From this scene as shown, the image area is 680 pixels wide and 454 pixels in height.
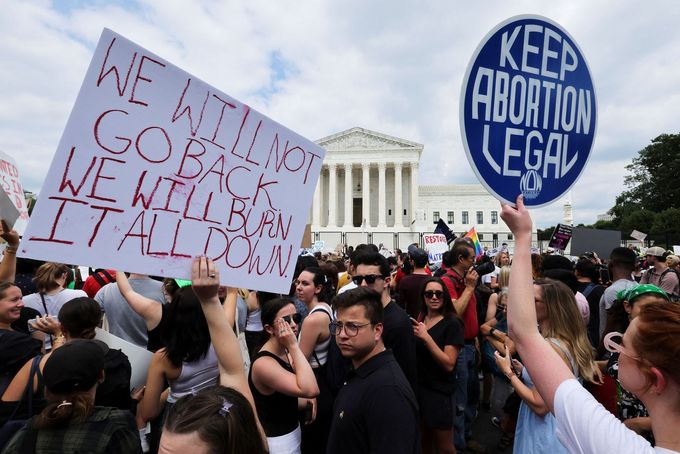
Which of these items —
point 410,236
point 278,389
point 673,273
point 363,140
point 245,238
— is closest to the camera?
point 245,238

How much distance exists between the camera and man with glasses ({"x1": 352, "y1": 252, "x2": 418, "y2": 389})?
9.58 feet

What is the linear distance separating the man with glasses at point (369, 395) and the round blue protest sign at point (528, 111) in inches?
37.1

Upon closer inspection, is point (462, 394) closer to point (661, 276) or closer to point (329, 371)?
point (329, 371)

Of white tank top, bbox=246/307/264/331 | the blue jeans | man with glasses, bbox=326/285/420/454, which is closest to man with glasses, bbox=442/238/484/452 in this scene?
the blue jeans

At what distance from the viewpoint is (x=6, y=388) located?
2.29 m

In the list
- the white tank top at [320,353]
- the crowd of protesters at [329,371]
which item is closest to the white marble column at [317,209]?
the crowd of protesters at [329,371]

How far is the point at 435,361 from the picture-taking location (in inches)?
132

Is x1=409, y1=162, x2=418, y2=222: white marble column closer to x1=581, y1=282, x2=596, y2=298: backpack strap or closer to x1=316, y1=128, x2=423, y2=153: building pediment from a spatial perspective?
x1=316, y1=128, x2=423, y2=153: building pediment

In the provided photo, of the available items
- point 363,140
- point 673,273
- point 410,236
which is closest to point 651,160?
point 410,236

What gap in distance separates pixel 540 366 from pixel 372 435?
2.81 feet

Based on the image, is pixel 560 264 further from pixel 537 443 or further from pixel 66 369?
pixel 66 369

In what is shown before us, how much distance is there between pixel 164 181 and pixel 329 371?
178cm

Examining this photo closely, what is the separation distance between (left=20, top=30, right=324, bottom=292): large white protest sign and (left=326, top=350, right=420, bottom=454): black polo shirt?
627 millimetres

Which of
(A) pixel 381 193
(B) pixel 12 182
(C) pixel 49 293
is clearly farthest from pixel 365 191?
(B) pixel 12 182
